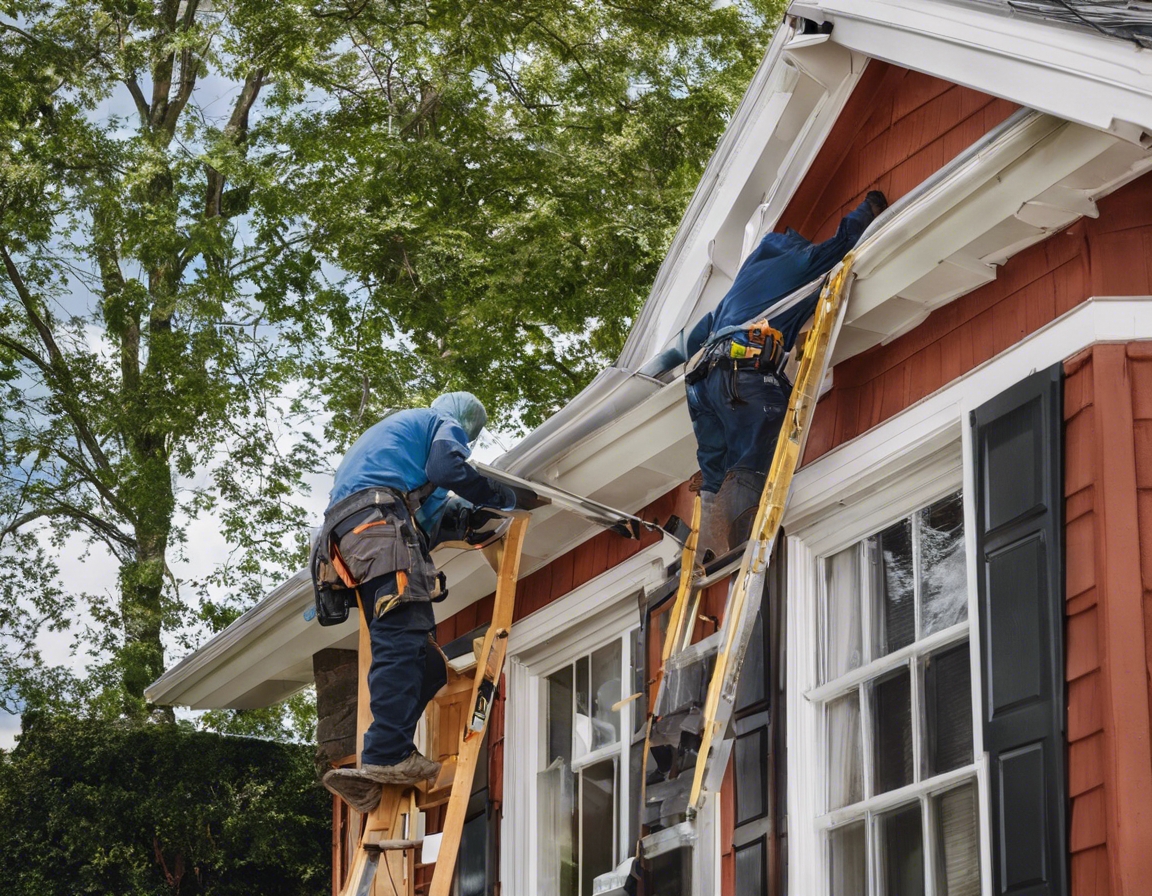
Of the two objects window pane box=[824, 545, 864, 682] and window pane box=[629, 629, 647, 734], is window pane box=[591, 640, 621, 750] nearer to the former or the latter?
window pane box=[629, 629, 647, 734]

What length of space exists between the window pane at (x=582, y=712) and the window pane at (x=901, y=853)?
6.96 ft

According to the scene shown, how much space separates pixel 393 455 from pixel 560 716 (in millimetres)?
1505

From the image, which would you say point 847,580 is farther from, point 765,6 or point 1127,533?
point 765,6

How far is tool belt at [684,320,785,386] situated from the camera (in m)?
5.07

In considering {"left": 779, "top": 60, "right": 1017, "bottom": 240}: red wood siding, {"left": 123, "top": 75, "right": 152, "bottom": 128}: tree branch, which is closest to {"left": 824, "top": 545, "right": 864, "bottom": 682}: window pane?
{"left": 779, "top": 60, "right": 1017, "bottom": 240}: red wood siding

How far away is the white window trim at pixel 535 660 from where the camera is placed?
630 centimetres

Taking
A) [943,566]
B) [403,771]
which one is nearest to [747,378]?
[943,566]

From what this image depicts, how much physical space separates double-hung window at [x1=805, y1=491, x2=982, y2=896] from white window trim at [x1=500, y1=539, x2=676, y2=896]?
1319 mm

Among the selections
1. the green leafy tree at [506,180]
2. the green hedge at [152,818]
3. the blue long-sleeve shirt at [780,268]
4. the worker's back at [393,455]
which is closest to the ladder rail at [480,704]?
the worker's back at [393,455]

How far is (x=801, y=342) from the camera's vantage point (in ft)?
17.5

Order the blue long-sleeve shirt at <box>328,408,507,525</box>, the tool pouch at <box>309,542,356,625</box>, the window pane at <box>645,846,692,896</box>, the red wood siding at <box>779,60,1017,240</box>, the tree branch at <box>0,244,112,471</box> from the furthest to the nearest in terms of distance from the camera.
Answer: the tree branch at <box>0,244,112,471</box> < the tool pouch at <box>309,542,356,625</box> < the blue long-sleeve shirt at <box>328,408,507,525</box> < the window pane at <box>645,846,692,896</box> < the red wood siding at <box>779,60,1017,240</box>

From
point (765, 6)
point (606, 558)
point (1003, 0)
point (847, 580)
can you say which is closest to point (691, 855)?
point (847, 580)

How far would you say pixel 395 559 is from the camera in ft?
18.9

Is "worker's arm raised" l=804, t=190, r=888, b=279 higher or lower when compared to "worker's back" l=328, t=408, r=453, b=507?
higher
